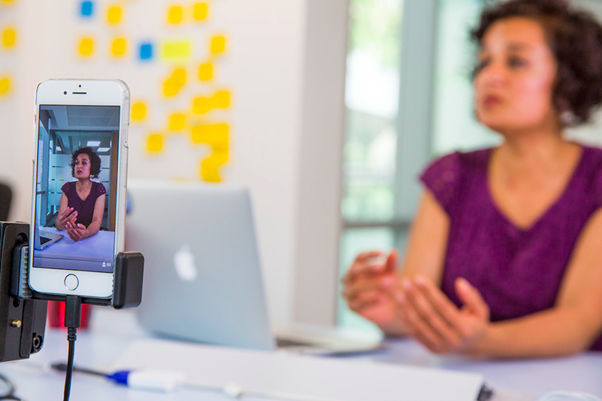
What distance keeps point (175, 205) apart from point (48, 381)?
0.34 metres

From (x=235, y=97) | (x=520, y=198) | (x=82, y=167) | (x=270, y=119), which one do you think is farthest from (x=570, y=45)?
(x=82, y=167)

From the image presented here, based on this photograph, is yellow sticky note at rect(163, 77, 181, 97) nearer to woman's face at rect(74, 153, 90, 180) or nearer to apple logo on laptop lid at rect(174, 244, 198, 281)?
apple logo on laptop lid at rect(174, 244, 198, 281)

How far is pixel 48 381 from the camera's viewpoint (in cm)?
93

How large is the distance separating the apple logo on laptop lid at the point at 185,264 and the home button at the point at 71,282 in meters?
0.52

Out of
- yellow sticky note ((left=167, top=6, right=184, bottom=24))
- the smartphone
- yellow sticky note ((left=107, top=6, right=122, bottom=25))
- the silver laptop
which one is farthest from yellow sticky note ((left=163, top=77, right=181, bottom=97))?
the smartphone

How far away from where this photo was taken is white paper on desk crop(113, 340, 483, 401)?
Answer: 34.8 inches

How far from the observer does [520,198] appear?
5.59ft

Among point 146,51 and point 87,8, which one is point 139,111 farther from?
point 87,8

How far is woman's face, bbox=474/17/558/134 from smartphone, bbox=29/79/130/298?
3.89ft

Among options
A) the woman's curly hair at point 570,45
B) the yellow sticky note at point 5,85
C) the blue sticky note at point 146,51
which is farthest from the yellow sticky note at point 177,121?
the woman's curly hair at point 570,45

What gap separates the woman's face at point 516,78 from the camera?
1592mm

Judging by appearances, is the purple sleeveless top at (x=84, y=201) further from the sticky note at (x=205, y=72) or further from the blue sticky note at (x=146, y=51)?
the blue sticky note at (x=146, y=51)

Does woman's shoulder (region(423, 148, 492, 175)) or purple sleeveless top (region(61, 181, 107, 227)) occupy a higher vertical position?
woman's shoulder (region(423, 148, 492, 175))

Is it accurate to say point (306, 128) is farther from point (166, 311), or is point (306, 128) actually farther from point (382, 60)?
point (382, 60)
